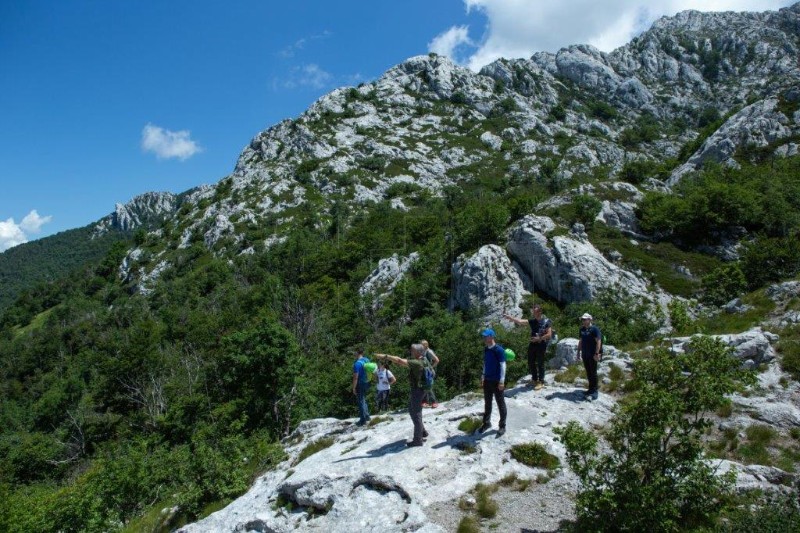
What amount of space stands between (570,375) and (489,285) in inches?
1355

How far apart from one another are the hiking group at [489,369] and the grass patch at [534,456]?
677 millimetres

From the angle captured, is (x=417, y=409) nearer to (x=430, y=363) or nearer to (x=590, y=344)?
(x=430, y=363)

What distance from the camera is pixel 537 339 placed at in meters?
14.2

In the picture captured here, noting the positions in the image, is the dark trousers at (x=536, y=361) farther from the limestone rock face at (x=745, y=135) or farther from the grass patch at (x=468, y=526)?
the limestone rock face at (x=745, y=135)

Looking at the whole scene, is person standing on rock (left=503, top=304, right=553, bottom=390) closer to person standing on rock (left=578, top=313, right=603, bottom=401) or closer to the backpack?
person standing on rock (left=578, top=313, right=603, bottom=401)

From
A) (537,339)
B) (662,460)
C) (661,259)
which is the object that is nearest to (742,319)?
(537,339)

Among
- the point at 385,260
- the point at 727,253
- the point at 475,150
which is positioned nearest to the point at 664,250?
the point at 727,253

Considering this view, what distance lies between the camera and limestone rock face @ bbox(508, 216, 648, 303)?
1762 inches

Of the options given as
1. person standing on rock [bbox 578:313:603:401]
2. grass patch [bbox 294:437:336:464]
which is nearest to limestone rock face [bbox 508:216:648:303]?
person standing on rock [bbox 578:313:603:401]

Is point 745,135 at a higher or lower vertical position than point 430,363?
higher

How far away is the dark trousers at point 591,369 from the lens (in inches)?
528

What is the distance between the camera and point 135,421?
5291 centimetres

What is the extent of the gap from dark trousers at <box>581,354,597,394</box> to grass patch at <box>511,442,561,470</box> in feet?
11.4

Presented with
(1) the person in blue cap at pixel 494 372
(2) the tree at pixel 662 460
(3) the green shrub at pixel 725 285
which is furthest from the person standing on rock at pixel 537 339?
(3) the green shrub at pixel 725 285
